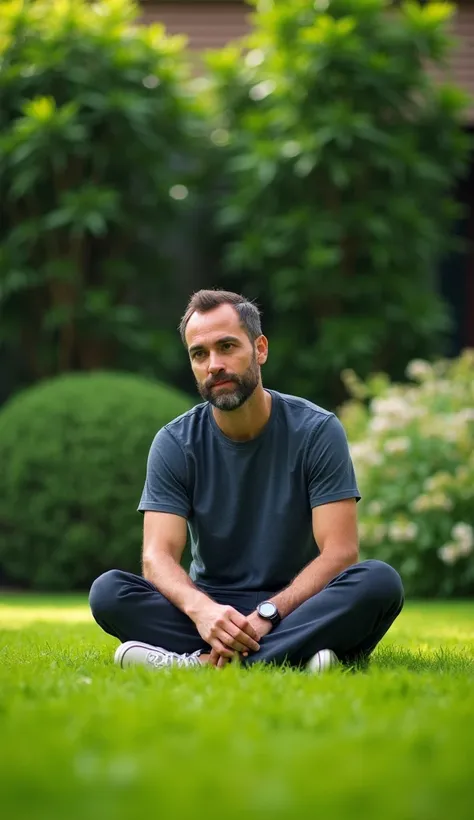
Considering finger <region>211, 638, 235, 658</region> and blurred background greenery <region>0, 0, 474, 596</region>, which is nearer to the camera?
finger <region>211, 638, 235, 658</region>

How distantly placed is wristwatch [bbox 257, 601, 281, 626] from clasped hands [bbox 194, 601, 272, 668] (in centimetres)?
6

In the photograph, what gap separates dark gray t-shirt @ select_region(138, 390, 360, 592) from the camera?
13.3ft

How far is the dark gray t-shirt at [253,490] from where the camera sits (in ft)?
13.3

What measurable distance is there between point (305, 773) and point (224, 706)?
741 millimetres

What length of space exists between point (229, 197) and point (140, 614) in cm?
694

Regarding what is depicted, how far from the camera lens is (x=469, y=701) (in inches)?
115

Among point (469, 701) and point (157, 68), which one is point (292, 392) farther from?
point (469, 701)

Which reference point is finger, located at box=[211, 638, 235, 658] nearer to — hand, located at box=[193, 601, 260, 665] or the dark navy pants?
hand, located at box=[193, 601, 260, 665]


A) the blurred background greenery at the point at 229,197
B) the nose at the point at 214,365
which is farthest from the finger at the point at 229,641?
the blurred background greenery at the point at 229,197

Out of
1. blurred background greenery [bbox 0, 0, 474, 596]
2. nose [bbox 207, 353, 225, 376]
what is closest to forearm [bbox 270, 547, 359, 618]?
nose [bbox 207, 353, 225, 376]

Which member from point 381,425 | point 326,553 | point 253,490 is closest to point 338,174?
point 381,425

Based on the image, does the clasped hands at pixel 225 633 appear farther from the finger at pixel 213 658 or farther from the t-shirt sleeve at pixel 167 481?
the t-shirt sleeve at pixel 167 481

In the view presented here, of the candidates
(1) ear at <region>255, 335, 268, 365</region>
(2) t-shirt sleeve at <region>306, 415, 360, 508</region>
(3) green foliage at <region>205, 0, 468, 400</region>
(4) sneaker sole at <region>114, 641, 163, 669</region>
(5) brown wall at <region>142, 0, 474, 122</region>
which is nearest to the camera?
(4) sneaker sole at <region>114, 641, 163, 669</region>

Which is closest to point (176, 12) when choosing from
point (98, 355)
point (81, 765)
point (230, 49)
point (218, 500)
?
point (230, 49)
